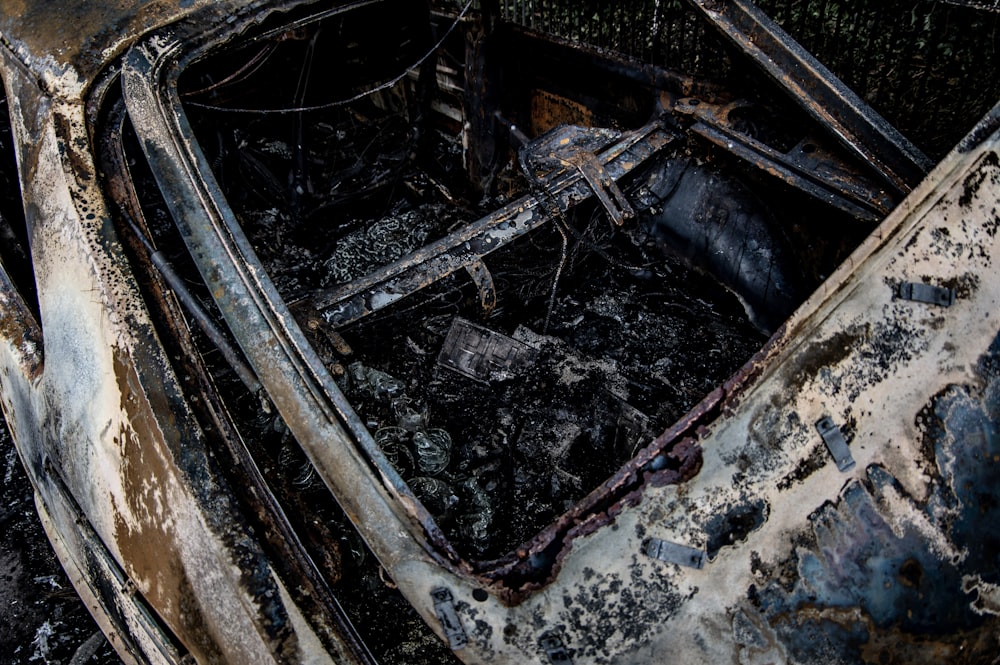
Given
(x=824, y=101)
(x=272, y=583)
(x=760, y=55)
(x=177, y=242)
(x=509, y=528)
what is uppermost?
(x=177, y=242)

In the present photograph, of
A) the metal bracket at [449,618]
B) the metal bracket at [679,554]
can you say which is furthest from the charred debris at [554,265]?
the metal bracket at [679,554]

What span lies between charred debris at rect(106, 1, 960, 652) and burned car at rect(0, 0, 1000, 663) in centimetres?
2

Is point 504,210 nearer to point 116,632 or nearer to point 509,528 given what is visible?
point 509,528

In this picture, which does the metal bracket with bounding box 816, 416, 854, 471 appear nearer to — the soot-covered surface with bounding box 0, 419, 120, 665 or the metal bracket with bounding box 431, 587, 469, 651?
the metal bracket with bounding box 431, 587, 469, 651

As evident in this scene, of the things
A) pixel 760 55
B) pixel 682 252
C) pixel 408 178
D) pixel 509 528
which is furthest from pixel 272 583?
pixel 408 178

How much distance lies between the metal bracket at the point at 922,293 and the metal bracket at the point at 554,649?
3.59ft

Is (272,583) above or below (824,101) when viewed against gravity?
below

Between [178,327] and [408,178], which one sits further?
[408,178]

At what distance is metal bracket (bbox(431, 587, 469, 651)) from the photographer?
1.40 metres

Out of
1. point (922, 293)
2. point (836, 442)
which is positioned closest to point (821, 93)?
point (922, 293)

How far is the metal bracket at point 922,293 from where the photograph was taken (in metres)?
1.54

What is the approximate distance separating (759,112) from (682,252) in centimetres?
63

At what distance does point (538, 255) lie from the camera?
2.73m

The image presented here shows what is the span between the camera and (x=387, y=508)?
149 centimetres
